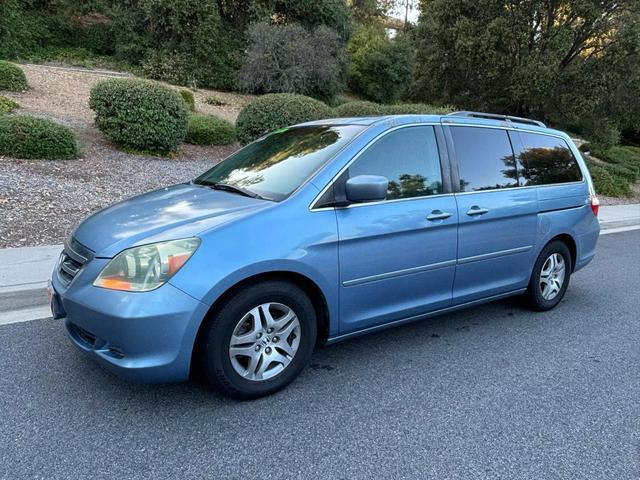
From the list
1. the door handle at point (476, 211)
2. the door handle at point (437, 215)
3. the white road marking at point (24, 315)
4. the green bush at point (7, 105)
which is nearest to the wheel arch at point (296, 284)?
the door handle at point (437, 215)

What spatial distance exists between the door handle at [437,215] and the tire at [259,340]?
1.14 metres

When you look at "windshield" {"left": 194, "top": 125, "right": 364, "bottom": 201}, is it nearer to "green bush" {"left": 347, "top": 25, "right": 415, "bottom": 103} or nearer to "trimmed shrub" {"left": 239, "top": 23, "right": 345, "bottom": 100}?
"trimmed shrub" {"left": 239, "top": 23, "right": 345, "bottom": 100}

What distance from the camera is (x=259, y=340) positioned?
3.06m

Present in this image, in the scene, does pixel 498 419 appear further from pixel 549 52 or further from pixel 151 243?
pixel 549 52

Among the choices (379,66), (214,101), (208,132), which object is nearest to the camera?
(208,132)

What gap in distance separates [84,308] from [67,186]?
18.2 feet

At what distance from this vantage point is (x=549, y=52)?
45.6ft

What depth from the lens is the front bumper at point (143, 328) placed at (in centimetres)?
271

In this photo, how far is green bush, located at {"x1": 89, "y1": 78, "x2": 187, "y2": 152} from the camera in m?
9.48

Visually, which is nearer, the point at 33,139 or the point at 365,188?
the point at 365,188

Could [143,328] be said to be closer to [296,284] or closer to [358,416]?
[296,284]

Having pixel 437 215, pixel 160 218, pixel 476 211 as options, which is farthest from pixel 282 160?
pixel 476 211

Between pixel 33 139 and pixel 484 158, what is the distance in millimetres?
7345

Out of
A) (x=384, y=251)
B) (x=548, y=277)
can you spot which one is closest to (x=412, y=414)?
(x=384, y=251)
